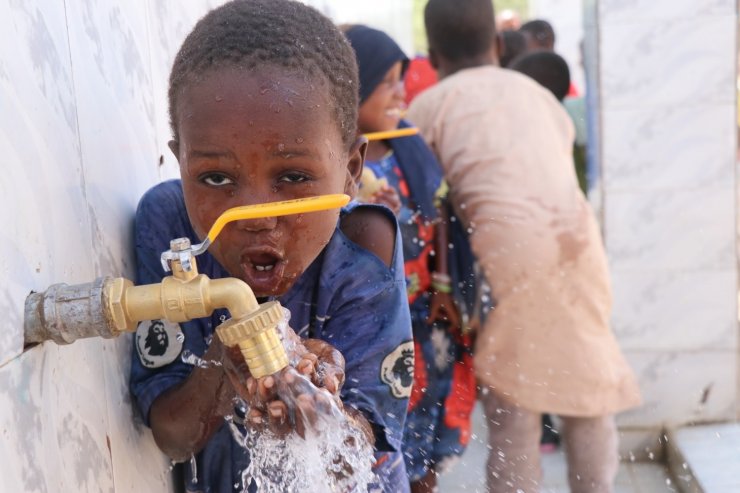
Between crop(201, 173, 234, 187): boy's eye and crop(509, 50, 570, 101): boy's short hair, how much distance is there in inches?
124

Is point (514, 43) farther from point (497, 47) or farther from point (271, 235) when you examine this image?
point (271, 235)

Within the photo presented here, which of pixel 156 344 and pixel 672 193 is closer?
pixel 156 344

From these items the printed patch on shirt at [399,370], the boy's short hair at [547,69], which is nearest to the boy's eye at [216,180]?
the printed patch on shirt at [399,370]

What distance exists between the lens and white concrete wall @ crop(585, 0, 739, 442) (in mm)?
3549

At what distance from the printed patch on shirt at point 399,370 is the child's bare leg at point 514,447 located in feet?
5.40

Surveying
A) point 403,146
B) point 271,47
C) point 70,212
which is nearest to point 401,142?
point 403,146

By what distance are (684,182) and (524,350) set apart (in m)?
1.38

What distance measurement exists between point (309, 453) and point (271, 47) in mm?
461

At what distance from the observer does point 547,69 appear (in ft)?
12.8

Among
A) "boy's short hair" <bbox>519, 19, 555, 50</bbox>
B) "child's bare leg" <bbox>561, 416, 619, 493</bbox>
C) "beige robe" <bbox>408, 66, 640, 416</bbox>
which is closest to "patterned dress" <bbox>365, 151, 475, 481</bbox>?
"beige robe" <bbox>408, 66, 640, 416</bbox>

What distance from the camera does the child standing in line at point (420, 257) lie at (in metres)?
2.42

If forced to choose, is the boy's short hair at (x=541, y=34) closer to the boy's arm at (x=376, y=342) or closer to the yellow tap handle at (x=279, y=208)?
the boy's arm at (x=376, y=342)

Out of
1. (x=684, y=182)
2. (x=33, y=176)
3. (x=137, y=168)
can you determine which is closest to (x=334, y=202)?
(x=33, y=176)

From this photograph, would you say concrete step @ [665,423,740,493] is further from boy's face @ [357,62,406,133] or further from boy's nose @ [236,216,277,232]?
boy's nose @ [236,216,277,232]
